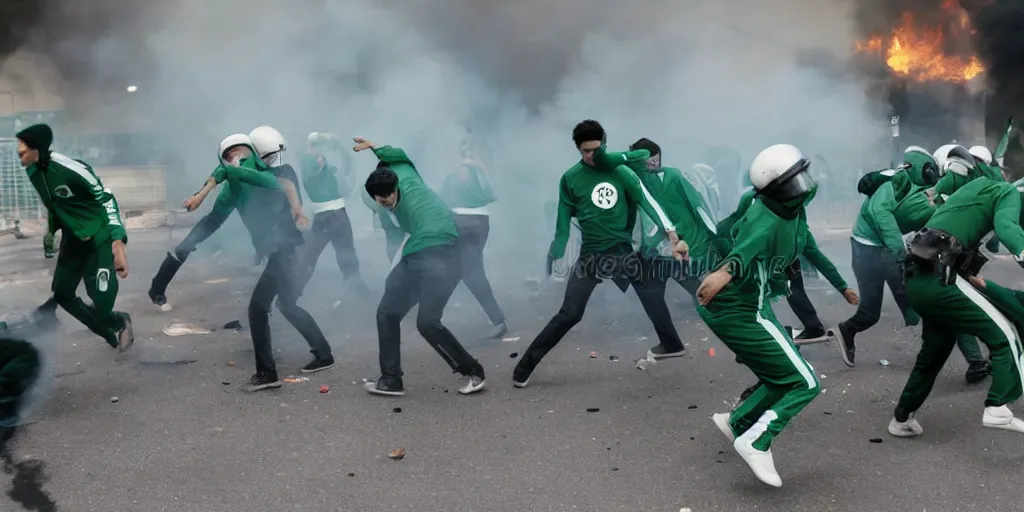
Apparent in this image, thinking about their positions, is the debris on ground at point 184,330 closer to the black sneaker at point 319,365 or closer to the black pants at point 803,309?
the black sneaker at point 319,365

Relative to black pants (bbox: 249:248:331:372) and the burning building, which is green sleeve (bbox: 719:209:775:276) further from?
the burning building

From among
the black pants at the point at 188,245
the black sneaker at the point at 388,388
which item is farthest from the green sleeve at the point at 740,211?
the black pants at the point at 188,245

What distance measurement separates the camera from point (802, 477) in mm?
3016

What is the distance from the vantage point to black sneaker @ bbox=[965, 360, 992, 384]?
13.5 ft

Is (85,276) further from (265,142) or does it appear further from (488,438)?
(488,438)

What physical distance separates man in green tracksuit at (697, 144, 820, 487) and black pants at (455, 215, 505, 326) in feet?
9.18

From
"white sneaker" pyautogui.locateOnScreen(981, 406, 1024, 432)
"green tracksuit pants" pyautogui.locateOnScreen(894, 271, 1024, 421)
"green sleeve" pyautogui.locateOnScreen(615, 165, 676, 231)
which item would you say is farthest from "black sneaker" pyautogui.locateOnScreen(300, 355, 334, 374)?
"white sneaker" pyautogui.locateOnScreen(981, 406, 1024, 432)

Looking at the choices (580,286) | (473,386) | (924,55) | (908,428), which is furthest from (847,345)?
(924,55)

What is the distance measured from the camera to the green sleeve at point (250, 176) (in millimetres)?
4348

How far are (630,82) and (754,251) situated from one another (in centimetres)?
854

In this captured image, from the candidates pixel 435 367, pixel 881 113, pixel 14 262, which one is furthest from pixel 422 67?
pixel 881 113

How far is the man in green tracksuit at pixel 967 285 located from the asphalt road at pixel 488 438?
29 centimetres

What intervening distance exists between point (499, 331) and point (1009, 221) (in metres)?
3.44

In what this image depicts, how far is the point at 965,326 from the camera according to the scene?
3162 mm
